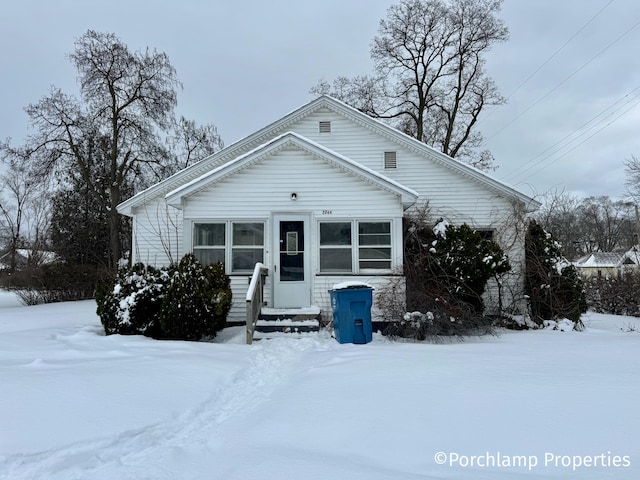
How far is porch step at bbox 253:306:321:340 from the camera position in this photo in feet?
29.2

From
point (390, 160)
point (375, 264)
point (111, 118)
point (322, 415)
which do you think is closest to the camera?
point (322, 415)

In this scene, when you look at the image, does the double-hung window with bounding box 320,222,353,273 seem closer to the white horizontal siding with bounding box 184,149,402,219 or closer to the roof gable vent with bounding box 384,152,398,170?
the white horizontal siding with bounding box 184,149,402,219

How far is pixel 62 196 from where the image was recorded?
27891mm

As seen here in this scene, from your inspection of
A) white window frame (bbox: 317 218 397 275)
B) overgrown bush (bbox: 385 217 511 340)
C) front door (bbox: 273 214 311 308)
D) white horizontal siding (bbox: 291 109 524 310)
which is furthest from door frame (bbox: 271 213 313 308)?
white horizontal siding (bbox: 291 109 524 310)

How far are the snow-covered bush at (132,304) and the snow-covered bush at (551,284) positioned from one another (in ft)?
30.0

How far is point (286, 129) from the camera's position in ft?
42.9

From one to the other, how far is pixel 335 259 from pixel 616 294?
11.2 metres

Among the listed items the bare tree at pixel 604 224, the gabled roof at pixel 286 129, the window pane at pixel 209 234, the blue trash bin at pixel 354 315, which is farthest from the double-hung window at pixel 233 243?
the bare tree at pixel 604 224

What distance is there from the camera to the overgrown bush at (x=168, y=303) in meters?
8.26

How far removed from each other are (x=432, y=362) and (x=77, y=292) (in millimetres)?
17185

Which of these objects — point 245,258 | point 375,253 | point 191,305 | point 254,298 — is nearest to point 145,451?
point 191,305

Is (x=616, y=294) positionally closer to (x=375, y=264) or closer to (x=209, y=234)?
(x=375, y=264)

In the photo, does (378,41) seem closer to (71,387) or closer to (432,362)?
(432,362)

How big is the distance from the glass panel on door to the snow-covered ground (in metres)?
3.88
